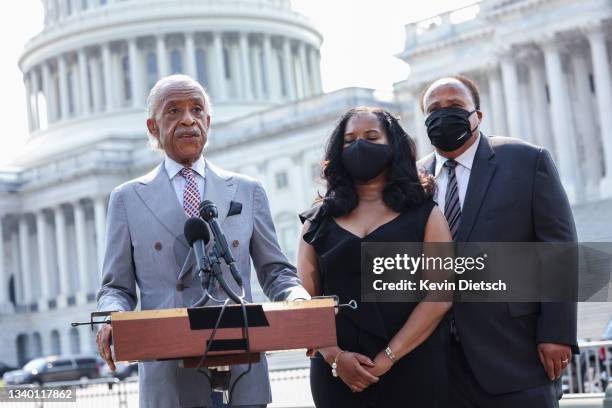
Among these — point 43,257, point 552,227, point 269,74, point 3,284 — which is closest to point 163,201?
point 552,227

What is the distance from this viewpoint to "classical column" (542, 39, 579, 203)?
5425 cm

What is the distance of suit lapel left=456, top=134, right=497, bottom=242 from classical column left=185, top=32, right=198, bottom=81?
91.2 metres

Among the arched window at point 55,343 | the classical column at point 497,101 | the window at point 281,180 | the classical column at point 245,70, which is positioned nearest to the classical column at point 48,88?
the classical column at point 245,70

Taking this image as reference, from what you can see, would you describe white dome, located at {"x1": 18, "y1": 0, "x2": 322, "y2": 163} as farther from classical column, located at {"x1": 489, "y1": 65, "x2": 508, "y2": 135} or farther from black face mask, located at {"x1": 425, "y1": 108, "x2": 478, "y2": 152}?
black face mask, located at {"x1": 425, "y1": 108, "x2": 478, "y2": 152}

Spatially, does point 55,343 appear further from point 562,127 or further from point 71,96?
point 562,127

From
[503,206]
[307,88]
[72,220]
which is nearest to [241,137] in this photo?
[72,220]

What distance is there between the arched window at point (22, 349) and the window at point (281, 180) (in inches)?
1130

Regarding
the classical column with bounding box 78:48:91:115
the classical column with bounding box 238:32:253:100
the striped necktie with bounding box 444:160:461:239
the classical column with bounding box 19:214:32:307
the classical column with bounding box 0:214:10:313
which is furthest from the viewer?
the classical column with bounding box 78:48:91:115

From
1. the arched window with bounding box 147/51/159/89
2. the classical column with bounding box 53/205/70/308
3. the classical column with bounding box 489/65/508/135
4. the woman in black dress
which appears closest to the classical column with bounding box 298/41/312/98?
the arched window with bounding box 147/51/159/89

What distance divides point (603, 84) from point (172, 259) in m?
48.0

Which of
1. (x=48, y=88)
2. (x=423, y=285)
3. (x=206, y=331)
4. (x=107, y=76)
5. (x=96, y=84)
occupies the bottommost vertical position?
(x=206, y=331)

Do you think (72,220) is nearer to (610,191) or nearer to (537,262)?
(610,191)

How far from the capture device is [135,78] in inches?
3873

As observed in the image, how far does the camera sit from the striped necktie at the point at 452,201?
289 inches
